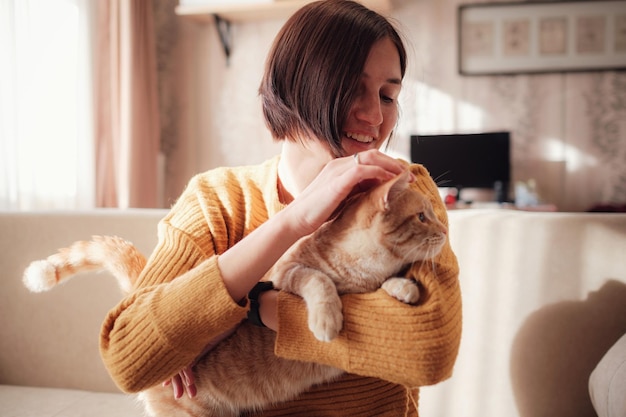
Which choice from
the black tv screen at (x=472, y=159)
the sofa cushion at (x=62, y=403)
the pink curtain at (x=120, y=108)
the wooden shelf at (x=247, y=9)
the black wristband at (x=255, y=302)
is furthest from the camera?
the black tv screen at (x=472, y=159)

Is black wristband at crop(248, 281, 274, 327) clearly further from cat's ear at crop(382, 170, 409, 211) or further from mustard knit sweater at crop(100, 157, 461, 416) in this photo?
cat's ear at crop(382, 170, 409, 211)

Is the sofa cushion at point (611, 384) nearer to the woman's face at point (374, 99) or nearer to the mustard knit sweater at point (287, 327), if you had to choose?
the mustard knit sweater at point (287, 327)

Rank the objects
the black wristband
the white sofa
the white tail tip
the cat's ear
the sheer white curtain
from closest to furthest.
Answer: the cat's ear
the black wristband
the white tail tip
the white sofa
the sheer white curtain

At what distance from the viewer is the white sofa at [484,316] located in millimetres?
1082

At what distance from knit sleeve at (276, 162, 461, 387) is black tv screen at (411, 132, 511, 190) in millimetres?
2864

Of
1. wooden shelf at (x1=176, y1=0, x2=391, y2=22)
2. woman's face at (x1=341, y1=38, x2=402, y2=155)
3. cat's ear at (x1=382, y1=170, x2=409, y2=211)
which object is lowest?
cat's ear at (x1=382, y1=170, x2=409, y2=211)

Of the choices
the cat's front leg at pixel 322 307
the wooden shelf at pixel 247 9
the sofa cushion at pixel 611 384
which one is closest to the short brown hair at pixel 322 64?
the cat's front leg at pixel 322 307

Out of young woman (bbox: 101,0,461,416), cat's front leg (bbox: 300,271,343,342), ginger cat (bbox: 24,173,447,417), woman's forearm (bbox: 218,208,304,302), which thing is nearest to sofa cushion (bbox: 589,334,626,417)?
young woman (bbox: 101,0,461,416)

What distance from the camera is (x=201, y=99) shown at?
395 cm

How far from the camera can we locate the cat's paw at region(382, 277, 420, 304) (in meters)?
0.68

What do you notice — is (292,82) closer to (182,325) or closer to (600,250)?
(182,325)

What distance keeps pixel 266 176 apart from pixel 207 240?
204 mm

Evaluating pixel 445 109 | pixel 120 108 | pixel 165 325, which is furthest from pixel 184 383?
pixel 445 109

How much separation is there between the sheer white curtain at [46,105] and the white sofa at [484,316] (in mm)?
968
